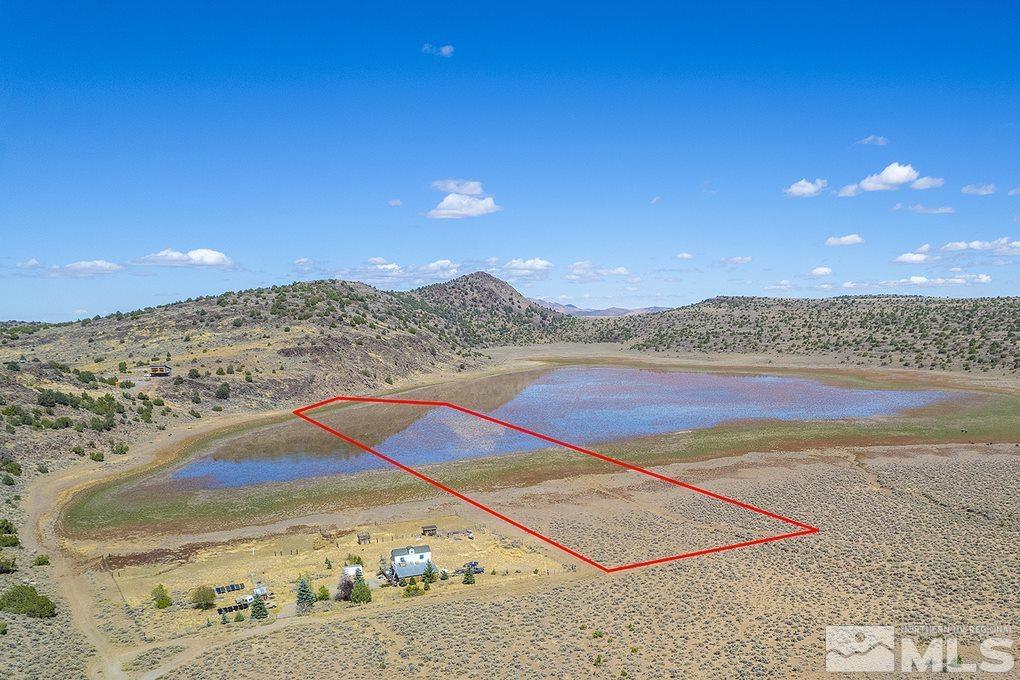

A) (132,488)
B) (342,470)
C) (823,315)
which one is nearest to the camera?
(132,488)

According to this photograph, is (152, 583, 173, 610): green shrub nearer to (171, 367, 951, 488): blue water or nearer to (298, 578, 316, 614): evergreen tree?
(298, 578, 316, 614): evergreen tree

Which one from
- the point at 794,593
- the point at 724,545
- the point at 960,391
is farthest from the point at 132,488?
the point at 960,391

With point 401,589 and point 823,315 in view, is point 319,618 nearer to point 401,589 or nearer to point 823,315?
point 401,589

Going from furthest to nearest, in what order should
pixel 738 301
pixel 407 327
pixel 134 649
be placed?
pixel 738 301, pixel 407 327, pixel 134 649

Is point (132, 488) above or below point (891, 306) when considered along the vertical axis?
below

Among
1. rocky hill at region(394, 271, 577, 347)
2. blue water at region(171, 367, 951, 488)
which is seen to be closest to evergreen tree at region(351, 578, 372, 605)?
blue water at region(171, 367, 951, 488)
